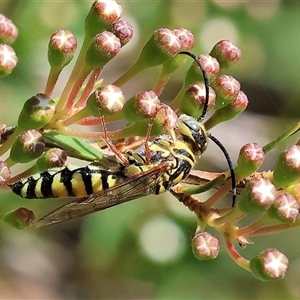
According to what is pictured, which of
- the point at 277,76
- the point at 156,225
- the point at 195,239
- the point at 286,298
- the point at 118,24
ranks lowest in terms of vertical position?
the point at 286,298

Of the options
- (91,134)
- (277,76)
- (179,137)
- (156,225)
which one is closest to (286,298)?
(156,225)

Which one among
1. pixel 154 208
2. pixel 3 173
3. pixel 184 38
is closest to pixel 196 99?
pixel 184 38

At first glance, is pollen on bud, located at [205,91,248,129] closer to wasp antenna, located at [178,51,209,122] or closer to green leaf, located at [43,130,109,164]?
wasp antenna, located at [178,51,209,122]

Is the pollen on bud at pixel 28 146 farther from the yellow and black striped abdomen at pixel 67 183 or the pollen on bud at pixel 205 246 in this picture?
the pollen on bud at pixel 205 246

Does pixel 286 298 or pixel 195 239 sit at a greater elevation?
pixel 195 239

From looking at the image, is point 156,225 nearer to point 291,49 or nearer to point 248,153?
point 291,49

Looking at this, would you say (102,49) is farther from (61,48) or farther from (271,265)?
(271,265)
